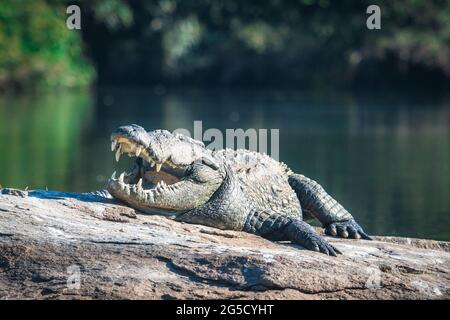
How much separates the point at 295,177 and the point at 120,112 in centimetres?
2166

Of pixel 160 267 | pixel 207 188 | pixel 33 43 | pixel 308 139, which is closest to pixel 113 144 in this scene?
pixel 207 188

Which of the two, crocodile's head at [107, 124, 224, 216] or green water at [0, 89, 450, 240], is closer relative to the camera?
crocodile's head at [107, 124, 224, 216]

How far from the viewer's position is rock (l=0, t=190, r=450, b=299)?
605 cm

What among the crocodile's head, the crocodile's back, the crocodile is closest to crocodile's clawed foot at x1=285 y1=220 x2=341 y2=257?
the crocodile

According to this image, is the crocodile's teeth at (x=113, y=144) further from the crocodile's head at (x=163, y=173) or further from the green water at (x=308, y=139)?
the green water at (x=308, y=139)

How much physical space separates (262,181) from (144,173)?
3.36 ft

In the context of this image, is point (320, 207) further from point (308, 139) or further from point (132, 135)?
point (308, 139)

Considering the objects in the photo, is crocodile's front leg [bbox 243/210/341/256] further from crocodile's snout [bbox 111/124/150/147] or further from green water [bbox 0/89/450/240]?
green water [bbox 0/89/450/240]

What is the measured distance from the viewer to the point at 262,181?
779 centimetres

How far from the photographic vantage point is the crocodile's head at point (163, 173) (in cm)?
686

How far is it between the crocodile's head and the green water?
12.3 ft

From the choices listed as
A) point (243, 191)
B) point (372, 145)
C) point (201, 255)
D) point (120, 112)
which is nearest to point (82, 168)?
point (372, 145)

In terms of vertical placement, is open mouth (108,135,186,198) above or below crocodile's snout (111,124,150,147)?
below

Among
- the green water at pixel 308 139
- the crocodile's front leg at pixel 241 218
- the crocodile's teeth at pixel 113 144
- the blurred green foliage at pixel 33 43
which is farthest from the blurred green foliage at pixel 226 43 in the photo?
the crocodile's teeth at pixel 113 144
